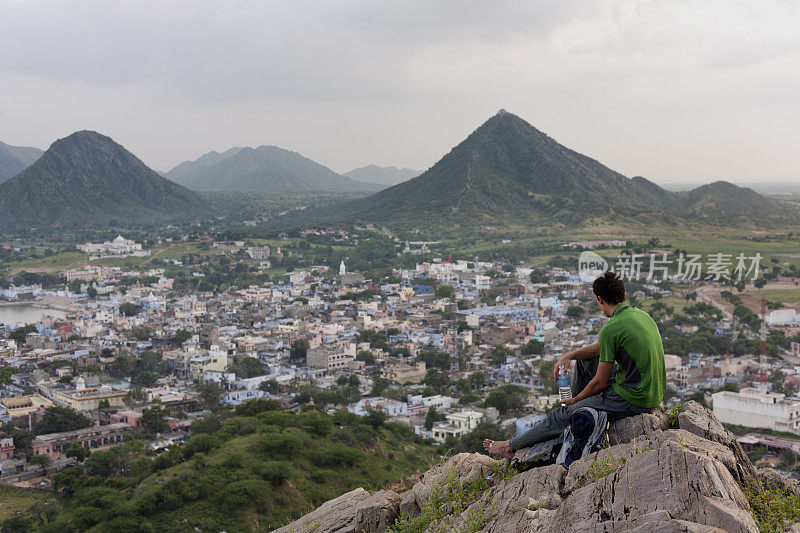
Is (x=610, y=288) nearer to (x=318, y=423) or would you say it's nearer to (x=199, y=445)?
(x=199, y=445)

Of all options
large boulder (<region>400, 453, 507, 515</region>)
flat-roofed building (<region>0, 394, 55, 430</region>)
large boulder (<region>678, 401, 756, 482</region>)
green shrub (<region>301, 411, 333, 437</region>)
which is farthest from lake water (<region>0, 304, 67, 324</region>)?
large boulder (<region>678, 401, 756, 482</region>)

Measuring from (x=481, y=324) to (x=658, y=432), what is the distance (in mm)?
28087

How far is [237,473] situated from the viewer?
1282 centimetres

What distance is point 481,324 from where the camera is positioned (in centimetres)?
3114

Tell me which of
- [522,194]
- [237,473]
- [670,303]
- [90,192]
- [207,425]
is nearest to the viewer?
[237,473]

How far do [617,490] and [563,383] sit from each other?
82cm

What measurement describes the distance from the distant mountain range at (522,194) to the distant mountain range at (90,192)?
89.4 feet

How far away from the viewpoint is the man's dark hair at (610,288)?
11.2 ft

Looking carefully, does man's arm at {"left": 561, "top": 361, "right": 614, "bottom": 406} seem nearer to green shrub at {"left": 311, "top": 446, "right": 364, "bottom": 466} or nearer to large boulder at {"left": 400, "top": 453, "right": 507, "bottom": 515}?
large boulder at {"left": 400, "top": 453, "right": 507, "bottom": 515}

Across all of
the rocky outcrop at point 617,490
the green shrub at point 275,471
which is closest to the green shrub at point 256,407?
the green shrub at point 275,471

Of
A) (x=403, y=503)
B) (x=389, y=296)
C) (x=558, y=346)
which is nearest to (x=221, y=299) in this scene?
(x=389, y=296)

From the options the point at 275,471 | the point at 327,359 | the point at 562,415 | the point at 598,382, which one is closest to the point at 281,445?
the point at 275,471

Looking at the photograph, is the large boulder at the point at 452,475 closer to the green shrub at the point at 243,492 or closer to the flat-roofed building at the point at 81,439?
the green shrub at the point at 243,492

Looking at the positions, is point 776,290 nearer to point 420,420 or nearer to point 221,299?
point 420,420
